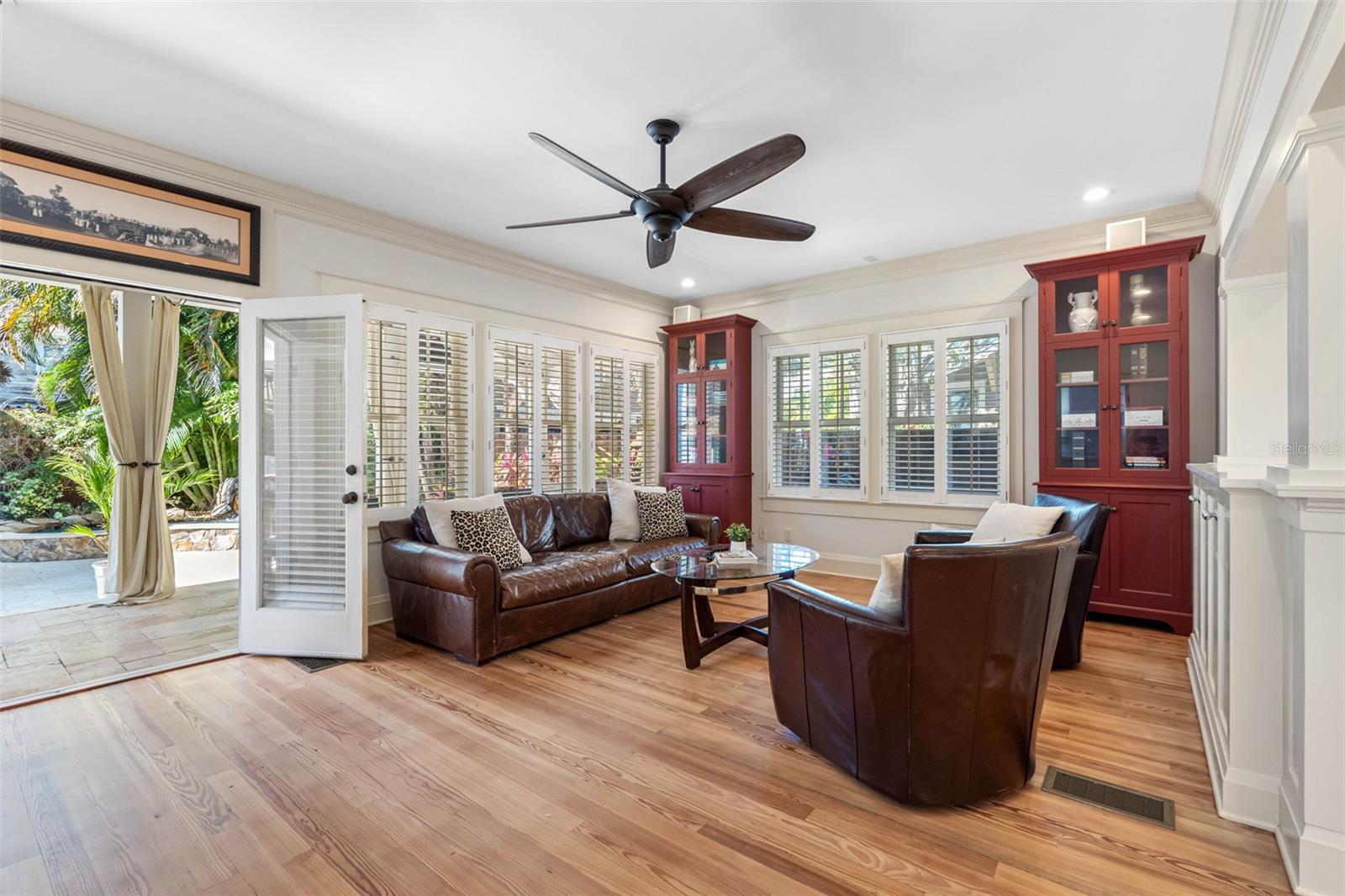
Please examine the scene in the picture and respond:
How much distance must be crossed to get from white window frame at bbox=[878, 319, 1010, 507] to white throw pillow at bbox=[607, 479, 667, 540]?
7.37ft

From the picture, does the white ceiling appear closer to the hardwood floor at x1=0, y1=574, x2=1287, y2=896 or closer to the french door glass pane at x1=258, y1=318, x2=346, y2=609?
the french door glass pane at x1=258, y1=318, x2=346, y2=609

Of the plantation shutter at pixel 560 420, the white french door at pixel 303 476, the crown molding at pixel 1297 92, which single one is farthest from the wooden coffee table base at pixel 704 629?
the crown molding at pixel 1297 92

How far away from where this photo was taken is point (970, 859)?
1.77 metres

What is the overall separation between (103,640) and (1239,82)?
6888 millimetres

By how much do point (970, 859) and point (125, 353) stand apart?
6.34 m

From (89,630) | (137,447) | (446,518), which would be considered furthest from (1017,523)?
(137,447)

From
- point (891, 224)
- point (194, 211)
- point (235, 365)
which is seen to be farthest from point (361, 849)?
point (235, 365)

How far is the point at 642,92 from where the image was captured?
8.91 ft

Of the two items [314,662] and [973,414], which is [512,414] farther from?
[973,414]

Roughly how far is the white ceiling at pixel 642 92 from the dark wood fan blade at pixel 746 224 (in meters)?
0.43

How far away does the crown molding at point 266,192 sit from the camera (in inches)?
114

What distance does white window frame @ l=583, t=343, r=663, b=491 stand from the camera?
5758 millimetres

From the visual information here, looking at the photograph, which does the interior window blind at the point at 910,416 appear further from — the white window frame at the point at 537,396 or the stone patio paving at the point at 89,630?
the stone patio paving at the point at 89,630

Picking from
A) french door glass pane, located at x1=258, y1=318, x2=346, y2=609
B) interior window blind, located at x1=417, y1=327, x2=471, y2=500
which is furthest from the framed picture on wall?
interior window blind, located at x1=417, y1=327, x2=471, y2=500
